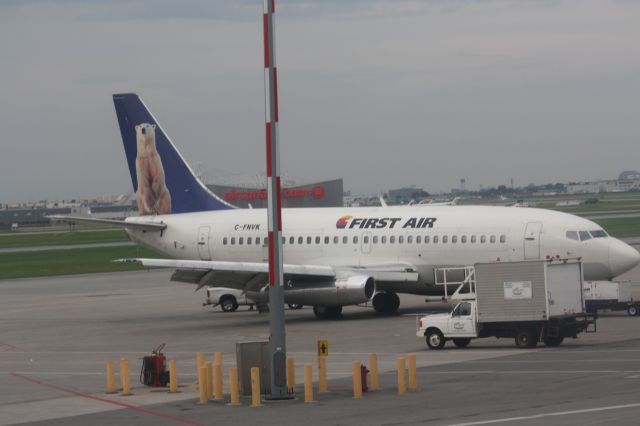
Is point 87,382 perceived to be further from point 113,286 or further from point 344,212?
point 113,286

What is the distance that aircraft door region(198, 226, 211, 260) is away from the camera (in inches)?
2130

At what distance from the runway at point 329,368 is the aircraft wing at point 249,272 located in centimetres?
187

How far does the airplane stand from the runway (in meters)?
1.84

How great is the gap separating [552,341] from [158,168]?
88.2 feet

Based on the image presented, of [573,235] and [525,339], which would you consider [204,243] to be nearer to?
[573,235]

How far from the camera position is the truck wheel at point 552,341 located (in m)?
35.0

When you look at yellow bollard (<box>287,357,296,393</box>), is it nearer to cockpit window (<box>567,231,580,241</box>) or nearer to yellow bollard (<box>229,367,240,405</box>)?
yellow bollard (<box>229,367,240,405</box>)

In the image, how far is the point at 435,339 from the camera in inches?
1425

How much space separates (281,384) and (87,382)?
8.08 metres

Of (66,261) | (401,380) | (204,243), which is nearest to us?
(401,380)

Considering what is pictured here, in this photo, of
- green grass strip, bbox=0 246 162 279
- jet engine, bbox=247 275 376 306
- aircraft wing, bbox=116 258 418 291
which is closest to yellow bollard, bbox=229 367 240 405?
aircraft wing, bbox=116 258 418 291

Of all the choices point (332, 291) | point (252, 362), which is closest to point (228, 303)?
point (332, 291)

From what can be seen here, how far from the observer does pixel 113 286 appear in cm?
7381

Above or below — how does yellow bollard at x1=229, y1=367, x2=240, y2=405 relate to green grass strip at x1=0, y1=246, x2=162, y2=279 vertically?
below
